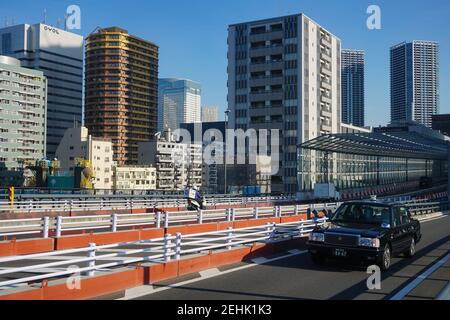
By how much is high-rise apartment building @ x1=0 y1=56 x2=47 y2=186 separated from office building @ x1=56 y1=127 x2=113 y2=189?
9.37m

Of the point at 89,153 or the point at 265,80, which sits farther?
the point at 89,153

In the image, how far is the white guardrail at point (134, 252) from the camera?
29.1 ft

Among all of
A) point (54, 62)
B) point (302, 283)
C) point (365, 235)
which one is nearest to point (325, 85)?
point (54, 62)

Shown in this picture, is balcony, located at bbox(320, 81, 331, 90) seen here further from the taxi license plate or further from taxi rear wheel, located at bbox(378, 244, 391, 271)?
the taxi license plate

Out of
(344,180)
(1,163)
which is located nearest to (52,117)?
(1,163)

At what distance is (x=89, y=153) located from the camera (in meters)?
134

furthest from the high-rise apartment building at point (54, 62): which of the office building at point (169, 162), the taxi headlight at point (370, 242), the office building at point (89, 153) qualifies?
the taxi headlight at point (370, 242)

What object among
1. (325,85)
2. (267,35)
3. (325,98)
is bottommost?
(325,98)

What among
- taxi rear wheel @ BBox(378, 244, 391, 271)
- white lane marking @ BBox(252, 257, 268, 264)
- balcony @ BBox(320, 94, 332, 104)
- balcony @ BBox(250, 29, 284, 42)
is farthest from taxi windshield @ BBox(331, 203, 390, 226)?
balcony @ BBox(320, 94, 332, 104)

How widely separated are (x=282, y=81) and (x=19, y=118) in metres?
74.0

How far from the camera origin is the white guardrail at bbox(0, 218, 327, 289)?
8.88 metres

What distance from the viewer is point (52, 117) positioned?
168500 millimetres

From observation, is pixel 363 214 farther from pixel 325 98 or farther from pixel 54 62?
pixel 54 62
